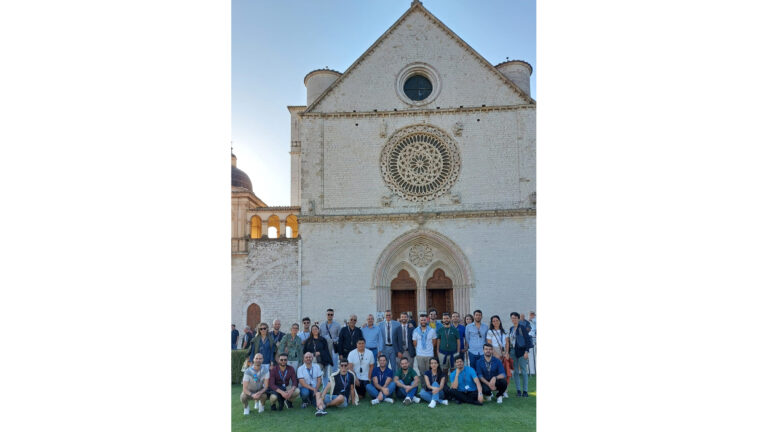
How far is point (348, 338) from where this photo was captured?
855cm

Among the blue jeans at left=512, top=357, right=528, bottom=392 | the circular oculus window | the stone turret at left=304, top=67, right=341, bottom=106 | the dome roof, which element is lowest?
the blue jeans at left=512, top=357, right=528, bottom=392

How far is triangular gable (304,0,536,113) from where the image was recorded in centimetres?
1487

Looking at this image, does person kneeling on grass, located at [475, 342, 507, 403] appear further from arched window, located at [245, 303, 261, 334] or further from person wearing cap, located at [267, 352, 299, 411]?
arched window, located at [245, 303, 261, 334]

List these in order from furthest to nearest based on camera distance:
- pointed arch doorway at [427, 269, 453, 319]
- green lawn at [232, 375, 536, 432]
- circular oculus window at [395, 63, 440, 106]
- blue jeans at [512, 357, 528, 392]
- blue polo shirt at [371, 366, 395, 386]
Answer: circular oculus window at [395, 63, 440, 106] < pointed arch doorway at [427, 269, 453, 319] < blue jeans at [512, 357, 528, 392] < blue polo shirt at [371, 366, 395, 386] < green lawn at [232, 375, 536, 432]

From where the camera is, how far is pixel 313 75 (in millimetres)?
17234

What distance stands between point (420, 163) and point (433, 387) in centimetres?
867

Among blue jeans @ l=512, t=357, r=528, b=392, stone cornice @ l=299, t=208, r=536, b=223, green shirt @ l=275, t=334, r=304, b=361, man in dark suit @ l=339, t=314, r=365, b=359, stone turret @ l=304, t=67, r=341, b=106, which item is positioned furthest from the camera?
stone turret @ l=304, t=67, r=341, b=106

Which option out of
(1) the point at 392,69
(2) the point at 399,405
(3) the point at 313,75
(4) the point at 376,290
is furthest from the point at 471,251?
(3) the point at 313,75

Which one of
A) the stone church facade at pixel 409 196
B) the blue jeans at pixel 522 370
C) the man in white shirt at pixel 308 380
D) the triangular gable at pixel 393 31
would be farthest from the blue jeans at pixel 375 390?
the triangular gable at pixel 393 31

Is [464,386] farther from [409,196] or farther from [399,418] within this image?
[409,196]

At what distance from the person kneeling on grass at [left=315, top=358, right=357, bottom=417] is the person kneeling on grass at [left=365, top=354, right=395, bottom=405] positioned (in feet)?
1.11

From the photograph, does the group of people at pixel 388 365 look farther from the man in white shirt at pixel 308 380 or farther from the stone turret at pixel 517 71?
the stone turret at pixel 517 71

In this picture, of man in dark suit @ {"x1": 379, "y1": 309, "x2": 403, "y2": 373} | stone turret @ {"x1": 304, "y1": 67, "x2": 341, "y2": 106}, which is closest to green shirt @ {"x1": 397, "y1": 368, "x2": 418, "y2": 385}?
man in dark suit @ {"x1": 379, "y1": 309, "x2": 403, "y2": 373}

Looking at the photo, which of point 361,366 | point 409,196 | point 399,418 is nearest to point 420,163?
point 409,196
